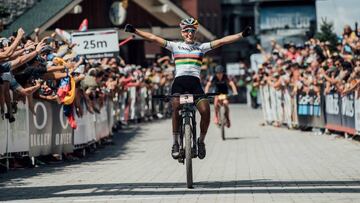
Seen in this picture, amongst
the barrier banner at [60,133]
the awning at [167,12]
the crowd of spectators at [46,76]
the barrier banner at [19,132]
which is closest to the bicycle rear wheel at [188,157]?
the crowd of spectators at [46,76]

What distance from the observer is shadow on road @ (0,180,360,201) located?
13148 millimetres

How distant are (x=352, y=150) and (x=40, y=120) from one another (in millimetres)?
6324

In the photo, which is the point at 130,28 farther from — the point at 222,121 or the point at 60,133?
the point at 222,121

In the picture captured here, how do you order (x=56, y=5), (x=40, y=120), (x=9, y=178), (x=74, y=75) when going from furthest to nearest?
(x=56, y=5), (x=74, y=75), (x=40, y=120), (x=9, y=178)

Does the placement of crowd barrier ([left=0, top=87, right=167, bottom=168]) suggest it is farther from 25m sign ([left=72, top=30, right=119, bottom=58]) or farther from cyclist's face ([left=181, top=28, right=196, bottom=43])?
cyclist's face ([left=181, top=28, right=196, bottom=43])

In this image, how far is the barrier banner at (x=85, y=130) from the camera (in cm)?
2120

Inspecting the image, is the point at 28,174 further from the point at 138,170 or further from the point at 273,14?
the point at 273,14

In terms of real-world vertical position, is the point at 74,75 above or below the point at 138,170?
above

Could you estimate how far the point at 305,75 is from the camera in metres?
30.0

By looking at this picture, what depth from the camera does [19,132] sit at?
17750 mm

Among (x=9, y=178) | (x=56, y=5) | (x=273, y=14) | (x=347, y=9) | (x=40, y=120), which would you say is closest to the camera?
(x=9, y=178)

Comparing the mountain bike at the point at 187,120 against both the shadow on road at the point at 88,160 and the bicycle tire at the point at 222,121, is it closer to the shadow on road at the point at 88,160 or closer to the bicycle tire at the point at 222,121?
the shadow on road at the point at 88,160

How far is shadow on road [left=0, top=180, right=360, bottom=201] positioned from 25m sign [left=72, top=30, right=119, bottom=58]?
12.0m

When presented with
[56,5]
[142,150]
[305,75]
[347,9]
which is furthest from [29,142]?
[56,5]
